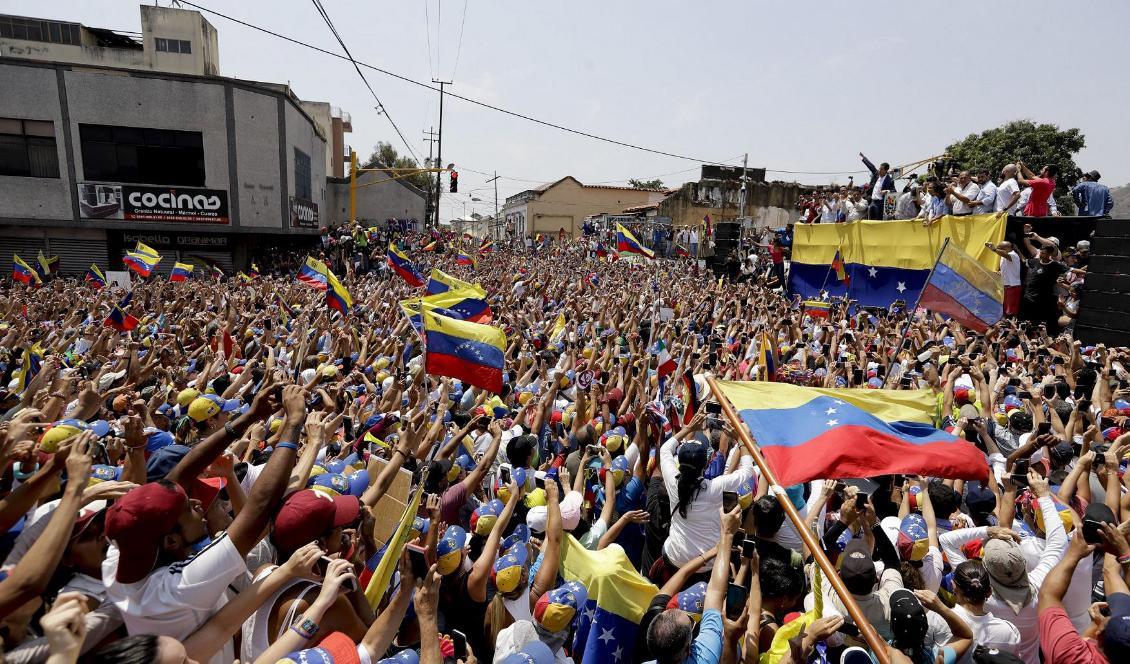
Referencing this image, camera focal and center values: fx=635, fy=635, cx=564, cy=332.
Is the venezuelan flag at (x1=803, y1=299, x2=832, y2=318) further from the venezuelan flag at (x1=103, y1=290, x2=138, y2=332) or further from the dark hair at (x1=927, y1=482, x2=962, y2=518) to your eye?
the venezuelan flag at (x1=103, y1=290, x2=138, y2=332)

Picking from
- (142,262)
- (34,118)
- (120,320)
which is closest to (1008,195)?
(120,320)

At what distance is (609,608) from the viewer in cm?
296

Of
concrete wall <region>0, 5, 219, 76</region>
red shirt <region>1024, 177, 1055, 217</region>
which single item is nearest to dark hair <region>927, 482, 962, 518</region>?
red shirt <region>1024, 177, 1055, 217</region>

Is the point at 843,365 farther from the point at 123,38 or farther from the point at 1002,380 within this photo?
the point at 123,38

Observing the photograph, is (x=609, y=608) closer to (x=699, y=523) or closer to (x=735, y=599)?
(x=735, y=599)

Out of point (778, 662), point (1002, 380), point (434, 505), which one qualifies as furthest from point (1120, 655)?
point (1002, 380)

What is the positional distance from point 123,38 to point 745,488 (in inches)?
1998

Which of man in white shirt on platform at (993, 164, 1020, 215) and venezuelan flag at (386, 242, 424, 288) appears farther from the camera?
venezuelan flag at (386, 242, 424, 288)

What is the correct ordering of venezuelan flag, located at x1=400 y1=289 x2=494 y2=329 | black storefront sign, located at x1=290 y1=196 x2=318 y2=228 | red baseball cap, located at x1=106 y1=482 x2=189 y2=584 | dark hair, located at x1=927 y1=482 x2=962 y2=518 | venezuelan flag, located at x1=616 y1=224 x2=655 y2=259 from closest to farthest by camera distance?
red baseball cap, located at x1=106 y1=482 x2=189 y2=584, dark hair, located at x1=927 y1=482 x2=962 y2=518, venezuelan flag, located at x1=400 y1=289 x2=494 y2=329, venezuelan flag, located at x1=616 y1=224 x2=655 y2=259, black storefront sign, located at x1=290 y1=196 x2=318 y2=228

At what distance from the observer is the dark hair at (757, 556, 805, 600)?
310 centimetres

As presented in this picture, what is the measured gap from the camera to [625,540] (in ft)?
14.8

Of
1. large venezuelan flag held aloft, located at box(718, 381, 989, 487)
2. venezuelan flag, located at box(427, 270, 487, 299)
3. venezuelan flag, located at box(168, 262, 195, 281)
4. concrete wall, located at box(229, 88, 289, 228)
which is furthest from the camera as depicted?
concrete wall, located at box(229, 88, 289, 228)

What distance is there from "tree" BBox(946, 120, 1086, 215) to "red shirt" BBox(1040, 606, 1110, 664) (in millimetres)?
34457

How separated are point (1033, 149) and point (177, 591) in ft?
133
